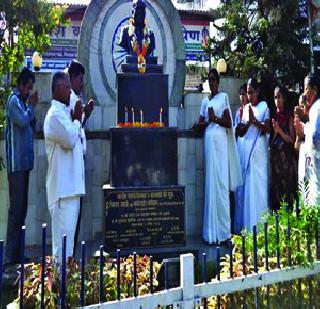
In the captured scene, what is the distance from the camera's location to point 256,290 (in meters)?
2.81

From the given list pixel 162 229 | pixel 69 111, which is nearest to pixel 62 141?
pixel 69 111

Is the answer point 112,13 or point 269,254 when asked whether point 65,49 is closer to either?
point 112,13

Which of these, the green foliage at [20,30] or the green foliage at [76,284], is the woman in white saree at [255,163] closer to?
the green foliage at [20,30]

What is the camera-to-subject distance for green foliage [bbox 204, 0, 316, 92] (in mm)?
8852

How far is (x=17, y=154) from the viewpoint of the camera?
5.20 m

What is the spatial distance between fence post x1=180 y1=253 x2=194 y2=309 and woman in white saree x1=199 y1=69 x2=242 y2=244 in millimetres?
3798

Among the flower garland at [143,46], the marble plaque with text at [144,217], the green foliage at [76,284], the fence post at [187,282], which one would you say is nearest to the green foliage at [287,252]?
the fence post at [187,282]

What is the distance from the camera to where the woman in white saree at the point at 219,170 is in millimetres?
6324

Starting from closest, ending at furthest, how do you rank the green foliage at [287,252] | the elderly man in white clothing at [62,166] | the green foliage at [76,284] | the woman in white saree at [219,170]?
1. the green foliage at [76,284]
2. the green foliage at [287,252]
3. the elderly man in white clothing at [62,166]
4. the woman in white saree at [219,170]

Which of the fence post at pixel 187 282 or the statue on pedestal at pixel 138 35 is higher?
the statue on pedestal at pixel 138 35

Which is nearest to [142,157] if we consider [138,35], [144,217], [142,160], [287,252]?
[142,160]

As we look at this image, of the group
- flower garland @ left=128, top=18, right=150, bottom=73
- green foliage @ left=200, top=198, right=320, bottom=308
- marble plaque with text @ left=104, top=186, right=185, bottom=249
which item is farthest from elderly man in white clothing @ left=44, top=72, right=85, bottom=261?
green foliage @ left=200, top=198, right=320, bottom=308

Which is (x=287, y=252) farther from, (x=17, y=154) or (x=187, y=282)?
(x=17, y=154)

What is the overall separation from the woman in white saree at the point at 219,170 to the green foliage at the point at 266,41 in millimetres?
2574
